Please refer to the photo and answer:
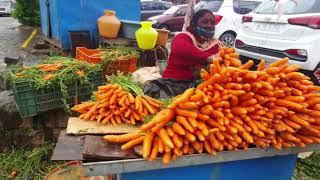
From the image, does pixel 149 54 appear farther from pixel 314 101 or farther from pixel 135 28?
pixel 314 101

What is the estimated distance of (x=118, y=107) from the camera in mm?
2900

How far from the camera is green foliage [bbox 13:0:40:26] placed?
1206 cm

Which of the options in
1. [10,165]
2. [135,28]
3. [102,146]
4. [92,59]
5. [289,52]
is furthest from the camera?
[135,28]

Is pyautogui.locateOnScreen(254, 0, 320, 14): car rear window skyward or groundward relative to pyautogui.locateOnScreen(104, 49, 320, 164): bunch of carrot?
skyward

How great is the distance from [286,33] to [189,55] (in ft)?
10.5

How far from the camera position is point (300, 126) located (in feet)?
7.14

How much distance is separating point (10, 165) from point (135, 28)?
3890 mm

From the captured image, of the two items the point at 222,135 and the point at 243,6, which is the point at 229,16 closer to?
the point at 243,6

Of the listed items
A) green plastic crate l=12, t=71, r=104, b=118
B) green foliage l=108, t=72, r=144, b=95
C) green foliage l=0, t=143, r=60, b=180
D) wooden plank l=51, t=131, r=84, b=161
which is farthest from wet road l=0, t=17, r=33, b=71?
wooden plank l=51, t=131, r=84, b=161

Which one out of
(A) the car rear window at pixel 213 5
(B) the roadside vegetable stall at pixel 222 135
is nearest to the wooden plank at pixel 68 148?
(B) the roadside vegetable stall at pixel 222 135

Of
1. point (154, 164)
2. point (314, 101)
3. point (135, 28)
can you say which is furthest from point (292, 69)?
point (135, 28)

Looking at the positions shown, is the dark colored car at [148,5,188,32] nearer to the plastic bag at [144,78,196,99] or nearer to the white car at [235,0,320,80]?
the white car at [235,0,320,80]

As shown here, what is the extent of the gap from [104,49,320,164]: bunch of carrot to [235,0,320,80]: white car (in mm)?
3057

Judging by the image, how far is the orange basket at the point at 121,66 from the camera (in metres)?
5.31
